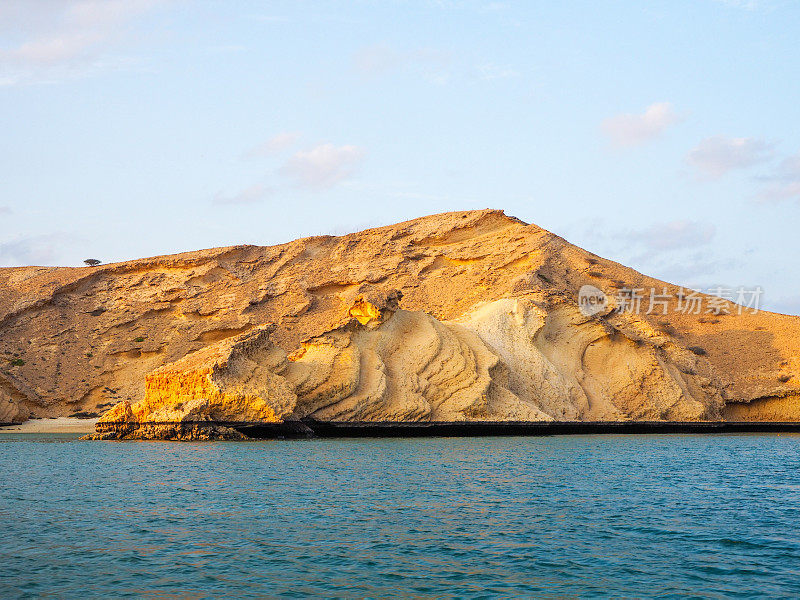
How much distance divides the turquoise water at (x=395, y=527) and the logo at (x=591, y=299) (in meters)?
28.9

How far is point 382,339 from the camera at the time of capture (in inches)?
1777

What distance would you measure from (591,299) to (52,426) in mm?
38209

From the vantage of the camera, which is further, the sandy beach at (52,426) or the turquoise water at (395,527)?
the sandy beach at (52,426)

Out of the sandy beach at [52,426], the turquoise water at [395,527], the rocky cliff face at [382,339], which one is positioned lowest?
the sandy beach at [52,426]

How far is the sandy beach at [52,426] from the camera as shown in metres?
50.4

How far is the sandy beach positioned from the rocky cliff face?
1.22m

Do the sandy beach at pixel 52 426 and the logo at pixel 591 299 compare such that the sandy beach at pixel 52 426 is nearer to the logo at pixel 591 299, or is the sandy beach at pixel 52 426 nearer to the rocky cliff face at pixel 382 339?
the rocky cliff face at pixel 382 339

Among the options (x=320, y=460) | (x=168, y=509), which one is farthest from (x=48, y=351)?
(x=168, y=509)

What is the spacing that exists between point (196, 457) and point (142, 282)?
4464 cm

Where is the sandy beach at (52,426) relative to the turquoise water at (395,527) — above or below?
below

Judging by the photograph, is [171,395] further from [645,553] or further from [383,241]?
[383,241]

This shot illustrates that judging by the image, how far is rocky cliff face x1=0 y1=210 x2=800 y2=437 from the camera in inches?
1614

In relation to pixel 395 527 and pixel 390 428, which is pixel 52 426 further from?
pixel 395 527

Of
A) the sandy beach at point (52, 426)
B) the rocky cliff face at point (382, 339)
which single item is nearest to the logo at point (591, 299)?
the rocky cliff face at point (382, 339)
